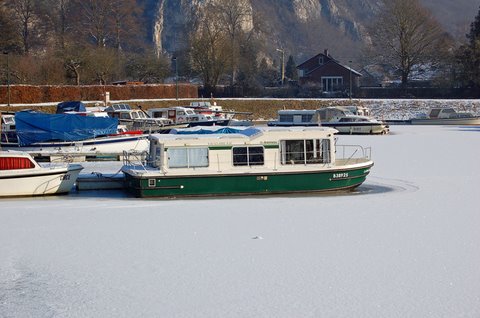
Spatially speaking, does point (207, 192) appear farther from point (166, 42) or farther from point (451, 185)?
point (166, 42)

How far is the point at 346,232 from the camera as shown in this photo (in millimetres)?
18016

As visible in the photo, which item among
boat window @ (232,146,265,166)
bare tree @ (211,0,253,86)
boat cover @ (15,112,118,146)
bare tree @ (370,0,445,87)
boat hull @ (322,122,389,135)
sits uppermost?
bare tree @ (211,0,253,86)

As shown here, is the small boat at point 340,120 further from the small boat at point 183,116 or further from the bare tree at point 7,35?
the bare tree at point 7,35

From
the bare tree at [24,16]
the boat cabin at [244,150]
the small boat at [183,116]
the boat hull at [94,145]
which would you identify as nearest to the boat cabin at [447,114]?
the small boat at [183,116]

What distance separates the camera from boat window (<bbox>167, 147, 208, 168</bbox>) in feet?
83.4

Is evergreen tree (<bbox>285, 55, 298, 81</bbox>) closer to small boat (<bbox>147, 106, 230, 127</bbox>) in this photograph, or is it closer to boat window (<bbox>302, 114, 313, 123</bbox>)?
boat window (<bbox>302, 114, 313, 123</bbox>)


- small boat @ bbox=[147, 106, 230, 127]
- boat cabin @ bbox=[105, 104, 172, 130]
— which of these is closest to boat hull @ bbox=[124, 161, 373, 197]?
boat cabin @ bbox=[105, 104, 172, 130]

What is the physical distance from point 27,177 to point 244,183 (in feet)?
22.7

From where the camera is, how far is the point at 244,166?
2581 centimetres

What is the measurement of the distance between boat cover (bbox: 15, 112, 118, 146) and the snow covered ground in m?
12.3

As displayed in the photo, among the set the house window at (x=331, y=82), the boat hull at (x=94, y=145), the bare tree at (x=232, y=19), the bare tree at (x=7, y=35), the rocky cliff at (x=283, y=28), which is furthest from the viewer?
the rocky cliff at (x=283, y=28)

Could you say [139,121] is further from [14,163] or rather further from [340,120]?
[14,163]

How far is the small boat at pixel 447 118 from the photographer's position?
67562mm

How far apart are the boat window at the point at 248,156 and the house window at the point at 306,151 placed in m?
0.73
